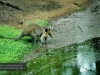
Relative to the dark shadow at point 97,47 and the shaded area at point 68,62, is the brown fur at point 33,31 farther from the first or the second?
the dark shadow at point 97,47

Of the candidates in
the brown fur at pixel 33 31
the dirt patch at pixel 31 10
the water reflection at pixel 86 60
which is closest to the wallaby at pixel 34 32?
the brown fur at pixel 33 31

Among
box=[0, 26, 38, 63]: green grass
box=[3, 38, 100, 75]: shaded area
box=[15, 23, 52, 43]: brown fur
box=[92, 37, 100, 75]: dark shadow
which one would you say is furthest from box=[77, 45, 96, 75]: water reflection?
box=[0, 26, 38, 63]: green grass

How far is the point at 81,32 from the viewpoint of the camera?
50.3 ft

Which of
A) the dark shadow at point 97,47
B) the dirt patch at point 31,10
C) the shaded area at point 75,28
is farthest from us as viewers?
the dirt patch at point 31,10

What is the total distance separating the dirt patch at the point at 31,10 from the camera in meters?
17.5

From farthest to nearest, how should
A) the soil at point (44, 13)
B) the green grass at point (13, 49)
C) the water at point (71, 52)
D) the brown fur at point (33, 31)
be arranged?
1. the soil at point (44, 13)
2. the brown fur at point (33, 31)
3. the green grass at point (13, 49)
4. the water at point (71, 52)

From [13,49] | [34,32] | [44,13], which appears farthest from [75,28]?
[13,49]

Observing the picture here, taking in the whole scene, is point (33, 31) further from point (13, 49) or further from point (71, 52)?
point (71, 52)

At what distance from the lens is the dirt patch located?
57.6 feet

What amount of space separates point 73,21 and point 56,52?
18.1 ft

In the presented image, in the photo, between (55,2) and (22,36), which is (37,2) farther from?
(22,36)

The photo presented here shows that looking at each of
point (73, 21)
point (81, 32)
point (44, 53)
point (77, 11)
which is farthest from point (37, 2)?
point (44, 53)

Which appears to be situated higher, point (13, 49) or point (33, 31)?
point (33, 31)

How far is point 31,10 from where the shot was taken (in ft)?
64.9
